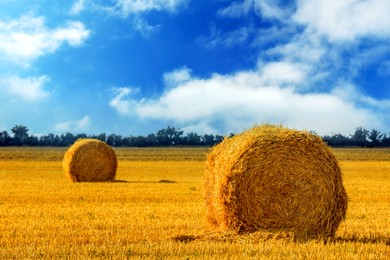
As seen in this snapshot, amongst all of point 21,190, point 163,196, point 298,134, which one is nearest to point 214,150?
point 298,134

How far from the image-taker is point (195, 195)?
18312 millimetres

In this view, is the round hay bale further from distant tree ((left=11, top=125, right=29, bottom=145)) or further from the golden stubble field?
distant tree ((left=11, top=125, right=29, bottom=145))

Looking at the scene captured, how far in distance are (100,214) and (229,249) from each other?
523 centimetres

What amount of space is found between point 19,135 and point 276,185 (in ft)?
292

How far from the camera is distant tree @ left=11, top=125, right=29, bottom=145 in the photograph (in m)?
90.3

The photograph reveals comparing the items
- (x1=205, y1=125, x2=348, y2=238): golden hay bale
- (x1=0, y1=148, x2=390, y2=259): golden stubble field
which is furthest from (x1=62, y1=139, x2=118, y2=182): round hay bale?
(x1=205, y1=125, x2=348, y2=238): golden hay bale

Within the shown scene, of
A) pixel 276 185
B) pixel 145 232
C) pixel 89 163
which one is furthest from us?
pixel 89 163

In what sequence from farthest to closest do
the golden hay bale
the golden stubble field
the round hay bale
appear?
the round hay bale < the golden hay bale < the golden stubble field

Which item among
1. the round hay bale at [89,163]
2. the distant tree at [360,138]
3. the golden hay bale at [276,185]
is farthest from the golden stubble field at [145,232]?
the distant tree at [360,138]

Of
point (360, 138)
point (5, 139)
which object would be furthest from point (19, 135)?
point (360, 138)

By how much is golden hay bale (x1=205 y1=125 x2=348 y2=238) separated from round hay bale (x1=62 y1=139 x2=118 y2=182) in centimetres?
1496

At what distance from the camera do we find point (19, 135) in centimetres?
9462

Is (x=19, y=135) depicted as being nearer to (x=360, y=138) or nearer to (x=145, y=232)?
(x=360, y=138)

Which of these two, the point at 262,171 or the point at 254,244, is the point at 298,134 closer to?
the point at 262,171
